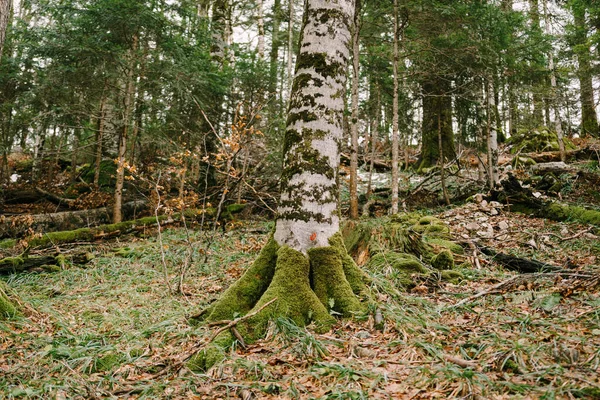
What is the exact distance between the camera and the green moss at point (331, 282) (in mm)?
3371

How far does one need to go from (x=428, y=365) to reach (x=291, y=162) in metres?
2.25

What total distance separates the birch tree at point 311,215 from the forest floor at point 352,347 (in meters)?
0.25

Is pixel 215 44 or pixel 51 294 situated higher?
pixel 215 44

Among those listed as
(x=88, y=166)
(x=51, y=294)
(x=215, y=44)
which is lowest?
(x=51, y=294)

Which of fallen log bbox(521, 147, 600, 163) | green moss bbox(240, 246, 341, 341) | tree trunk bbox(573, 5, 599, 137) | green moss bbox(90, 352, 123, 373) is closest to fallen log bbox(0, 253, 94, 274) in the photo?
green moss bbox(90, 352, 123, 373)

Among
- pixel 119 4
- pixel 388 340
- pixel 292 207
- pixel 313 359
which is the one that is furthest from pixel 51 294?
pixel 119 4

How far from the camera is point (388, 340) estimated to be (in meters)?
2.90

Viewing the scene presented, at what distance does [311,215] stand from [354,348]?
1.35 metres

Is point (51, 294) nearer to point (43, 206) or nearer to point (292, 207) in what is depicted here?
point (292, 207)

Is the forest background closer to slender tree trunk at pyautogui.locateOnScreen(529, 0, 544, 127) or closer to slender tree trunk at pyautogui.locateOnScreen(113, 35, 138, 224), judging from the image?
slender tree trunk at pyautogui.locateOnScreen(113, 35, 138, 224)

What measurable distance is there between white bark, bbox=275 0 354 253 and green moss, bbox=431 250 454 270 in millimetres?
2212

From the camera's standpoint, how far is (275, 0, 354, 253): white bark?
3590mm

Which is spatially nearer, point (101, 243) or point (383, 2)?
point (101, 243)

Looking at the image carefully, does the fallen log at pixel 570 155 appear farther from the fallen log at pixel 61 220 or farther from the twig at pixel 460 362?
the fallen log at pixel 61 220
